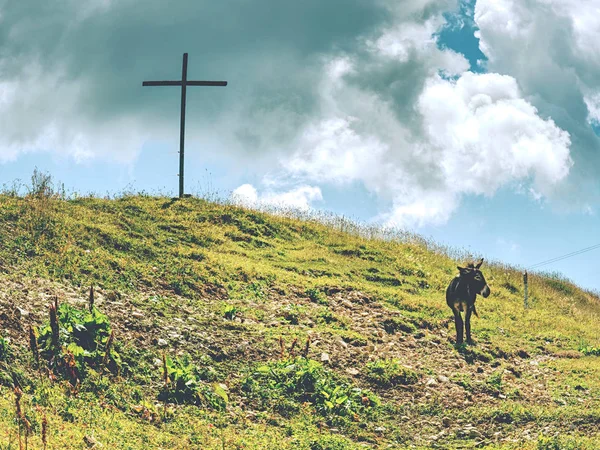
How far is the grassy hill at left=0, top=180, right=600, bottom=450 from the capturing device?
32.2 feet

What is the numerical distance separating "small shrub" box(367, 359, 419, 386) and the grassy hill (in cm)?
4

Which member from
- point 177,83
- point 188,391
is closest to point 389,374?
point 188,391

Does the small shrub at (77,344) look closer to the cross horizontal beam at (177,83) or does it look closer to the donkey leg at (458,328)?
the donkey leg at (458,328)

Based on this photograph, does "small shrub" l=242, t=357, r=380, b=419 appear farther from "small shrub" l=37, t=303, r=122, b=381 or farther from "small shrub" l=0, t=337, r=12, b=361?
"small shrub" l=0, t=337, r=12, b=361

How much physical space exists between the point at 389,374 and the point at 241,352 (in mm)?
3222

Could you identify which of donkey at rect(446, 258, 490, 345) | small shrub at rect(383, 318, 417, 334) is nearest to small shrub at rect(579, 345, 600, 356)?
donkey at rect(446, 258, 490, 345)

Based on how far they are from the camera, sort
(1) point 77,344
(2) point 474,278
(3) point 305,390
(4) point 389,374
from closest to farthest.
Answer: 1. (1) point 77,344
2. (3) point 305,390
3. (4) point 389,374
4. (2) point 474,278

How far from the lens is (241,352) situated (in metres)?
13.3

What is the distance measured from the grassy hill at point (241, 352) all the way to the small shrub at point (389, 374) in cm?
4

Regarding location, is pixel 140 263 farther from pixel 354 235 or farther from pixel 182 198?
pixel 354 235

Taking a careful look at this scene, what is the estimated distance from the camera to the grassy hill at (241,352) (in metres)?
9.83

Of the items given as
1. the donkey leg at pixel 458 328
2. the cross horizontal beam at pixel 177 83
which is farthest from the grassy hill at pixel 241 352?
the cross horizontal beam at pixel 177 83

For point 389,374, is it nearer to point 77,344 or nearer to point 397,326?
point 397,326

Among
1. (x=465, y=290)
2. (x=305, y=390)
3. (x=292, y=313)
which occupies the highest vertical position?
(x=465, y=290)
